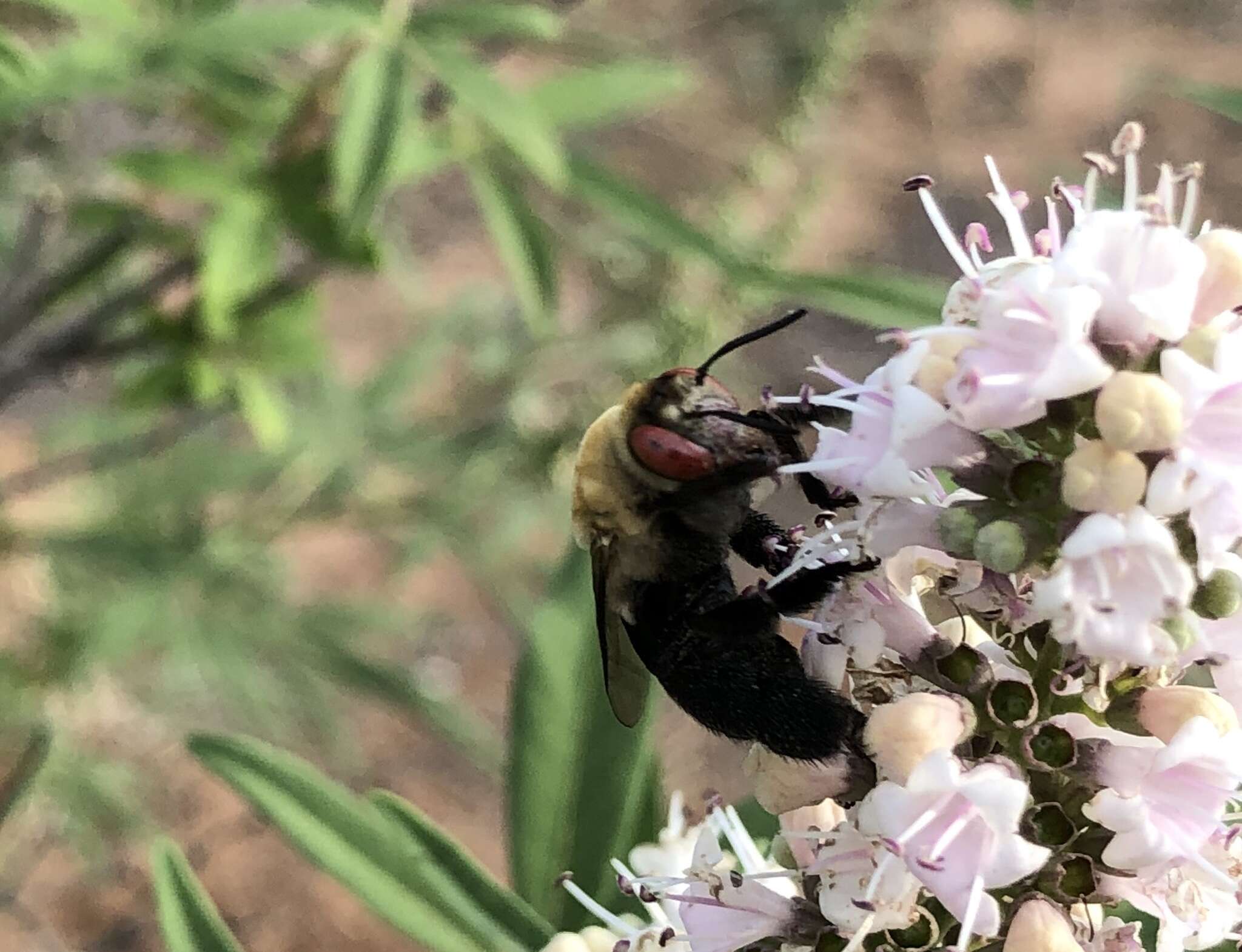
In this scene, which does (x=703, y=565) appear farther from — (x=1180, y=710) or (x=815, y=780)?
(x=1180, y=710)

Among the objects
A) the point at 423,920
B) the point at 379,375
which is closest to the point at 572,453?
the point at 379,375

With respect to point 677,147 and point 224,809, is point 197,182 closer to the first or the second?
point 224,809

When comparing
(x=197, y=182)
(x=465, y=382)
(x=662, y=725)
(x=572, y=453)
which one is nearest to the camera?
(x=197, y=182)

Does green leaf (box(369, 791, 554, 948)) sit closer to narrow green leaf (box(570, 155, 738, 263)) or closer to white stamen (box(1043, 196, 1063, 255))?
white stamen (box(1043, 196, 1063, 255))

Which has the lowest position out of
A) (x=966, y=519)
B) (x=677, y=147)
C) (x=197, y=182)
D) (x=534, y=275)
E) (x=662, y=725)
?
(x=662, y=725)

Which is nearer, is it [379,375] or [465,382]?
[379,375]

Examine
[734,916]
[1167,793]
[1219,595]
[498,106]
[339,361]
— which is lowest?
[339,361]

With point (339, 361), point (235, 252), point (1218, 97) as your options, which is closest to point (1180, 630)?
point (1218, 97)
